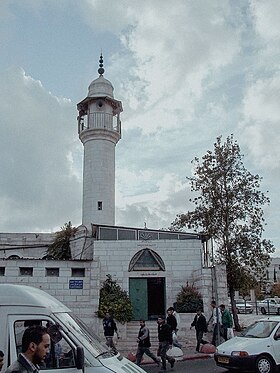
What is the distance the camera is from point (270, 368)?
11555mm

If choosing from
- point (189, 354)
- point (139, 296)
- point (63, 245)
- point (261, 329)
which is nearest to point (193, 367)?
point (261, 329)

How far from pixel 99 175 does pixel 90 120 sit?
4.15 m

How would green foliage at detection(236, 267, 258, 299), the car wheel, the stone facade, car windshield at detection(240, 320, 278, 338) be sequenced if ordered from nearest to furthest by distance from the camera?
the car wheel
car windshield at detection(240, 320, 278, 338)
the stone facade
green foliage at detection(236, 267, 258, 299)

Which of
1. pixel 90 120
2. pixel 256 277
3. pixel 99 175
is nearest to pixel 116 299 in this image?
pixel 256 277

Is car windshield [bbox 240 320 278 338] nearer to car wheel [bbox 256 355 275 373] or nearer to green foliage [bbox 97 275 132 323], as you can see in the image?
car wheel [bbox 256 355 275 373]

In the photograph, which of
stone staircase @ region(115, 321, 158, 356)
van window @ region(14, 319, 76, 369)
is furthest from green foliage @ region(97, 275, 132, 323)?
van window @ region(14, 319, 76, 369)

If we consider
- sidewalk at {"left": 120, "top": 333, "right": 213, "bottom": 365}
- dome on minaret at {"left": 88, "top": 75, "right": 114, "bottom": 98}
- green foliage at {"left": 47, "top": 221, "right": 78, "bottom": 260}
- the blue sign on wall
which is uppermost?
dome on minaret at {"left": 88, "top": 75, "right": 114, "bottom": 98}

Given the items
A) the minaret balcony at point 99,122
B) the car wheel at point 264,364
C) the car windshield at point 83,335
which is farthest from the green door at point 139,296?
the car windshield at point 83,335

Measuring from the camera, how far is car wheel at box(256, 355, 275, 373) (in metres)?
11.5

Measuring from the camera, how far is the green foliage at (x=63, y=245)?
27984 millimetres

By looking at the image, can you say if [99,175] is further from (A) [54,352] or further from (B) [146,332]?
(A) [54,352]

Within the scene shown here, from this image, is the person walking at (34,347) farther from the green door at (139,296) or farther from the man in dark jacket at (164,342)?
the green door at (139,296)

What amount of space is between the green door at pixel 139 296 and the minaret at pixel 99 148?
809 centimetres

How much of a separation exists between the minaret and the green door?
8087 mm
